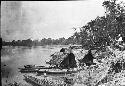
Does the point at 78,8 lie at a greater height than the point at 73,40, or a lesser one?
greater

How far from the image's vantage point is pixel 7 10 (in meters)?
1.94

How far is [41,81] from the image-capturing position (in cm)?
198

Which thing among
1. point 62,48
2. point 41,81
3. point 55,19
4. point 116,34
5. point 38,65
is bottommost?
point 41,81

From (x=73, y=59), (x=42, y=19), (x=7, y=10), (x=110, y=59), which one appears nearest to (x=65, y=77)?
(x=73, y=59)

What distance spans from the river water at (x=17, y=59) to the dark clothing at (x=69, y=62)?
5.2 inches

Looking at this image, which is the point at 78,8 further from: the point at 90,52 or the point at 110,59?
the point at 110,59

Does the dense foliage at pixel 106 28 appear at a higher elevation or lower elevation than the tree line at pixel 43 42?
higher

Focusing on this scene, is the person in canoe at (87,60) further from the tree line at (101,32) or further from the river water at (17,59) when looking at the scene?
the river water at (17,59)

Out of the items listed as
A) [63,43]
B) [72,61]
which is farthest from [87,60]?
[63,43]

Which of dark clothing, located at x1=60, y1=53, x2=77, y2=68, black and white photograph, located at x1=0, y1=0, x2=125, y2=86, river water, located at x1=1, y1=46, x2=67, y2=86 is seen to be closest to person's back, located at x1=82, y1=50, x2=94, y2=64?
black and white photograph, located at x1=0, y1=0, x2=125, y2=86

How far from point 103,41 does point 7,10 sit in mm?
1015

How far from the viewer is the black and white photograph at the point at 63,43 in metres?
1.93

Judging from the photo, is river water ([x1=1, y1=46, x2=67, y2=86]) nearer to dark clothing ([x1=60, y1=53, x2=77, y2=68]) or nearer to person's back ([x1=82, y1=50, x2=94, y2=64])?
dark clothing ([x1=60, y1=53, x2=77, y2=68])

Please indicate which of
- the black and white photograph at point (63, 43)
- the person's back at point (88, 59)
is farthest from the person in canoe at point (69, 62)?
the person's back at point (88, 59)
